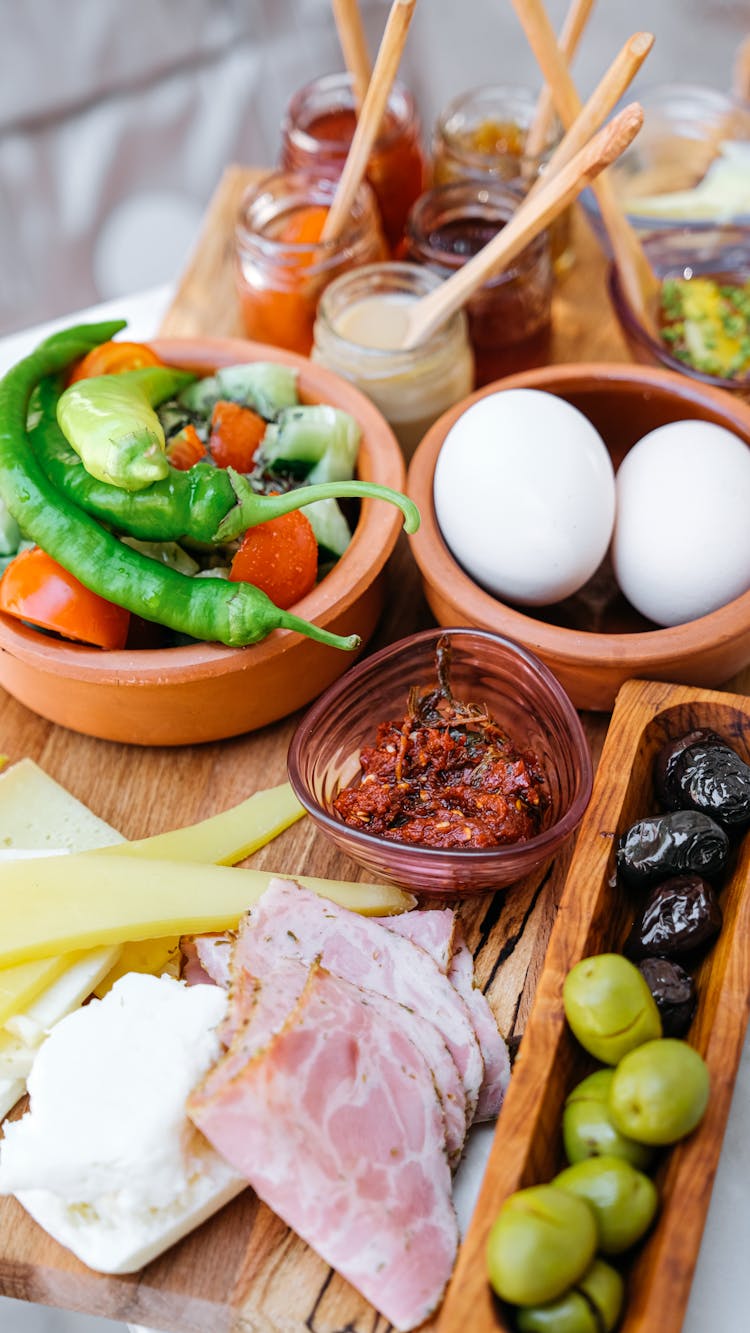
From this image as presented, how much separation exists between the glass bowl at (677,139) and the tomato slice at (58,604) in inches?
50.4

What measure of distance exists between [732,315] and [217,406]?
84 centimetres

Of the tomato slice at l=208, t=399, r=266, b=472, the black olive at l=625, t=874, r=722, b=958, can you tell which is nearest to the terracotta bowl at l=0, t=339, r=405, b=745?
the tomato slice at l=208, t=399, r=266, b=472

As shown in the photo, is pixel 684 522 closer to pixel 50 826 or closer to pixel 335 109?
pixel 50 826

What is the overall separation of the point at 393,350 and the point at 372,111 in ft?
1.09

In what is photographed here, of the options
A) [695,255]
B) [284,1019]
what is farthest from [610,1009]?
[695,255]

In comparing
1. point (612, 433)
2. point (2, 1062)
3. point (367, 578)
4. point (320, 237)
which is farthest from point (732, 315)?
point (2, 1062)

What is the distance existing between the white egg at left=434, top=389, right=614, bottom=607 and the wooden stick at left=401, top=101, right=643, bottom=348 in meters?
0.20

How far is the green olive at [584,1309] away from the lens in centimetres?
102

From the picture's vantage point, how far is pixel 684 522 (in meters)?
1.51

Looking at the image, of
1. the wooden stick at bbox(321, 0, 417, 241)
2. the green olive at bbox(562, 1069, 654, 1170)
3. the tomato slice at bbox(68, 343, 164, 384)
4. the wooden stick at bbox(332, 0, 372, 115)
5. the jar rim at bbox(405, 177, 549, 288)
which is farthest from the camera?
the jar rim at bbox(405, 177, 549, 288)

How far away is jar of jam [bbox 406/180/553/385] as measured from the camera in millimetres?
1881

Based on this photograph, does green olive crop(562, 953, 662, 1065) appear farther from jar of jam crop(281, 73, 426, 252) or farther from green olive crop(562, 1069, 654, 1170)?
jar of jam crop(281, 73, 426, 252)

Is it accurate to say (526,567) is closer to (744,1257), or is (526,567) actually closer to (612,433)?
(612,433)

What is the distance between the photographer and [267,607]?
55.6 inches
